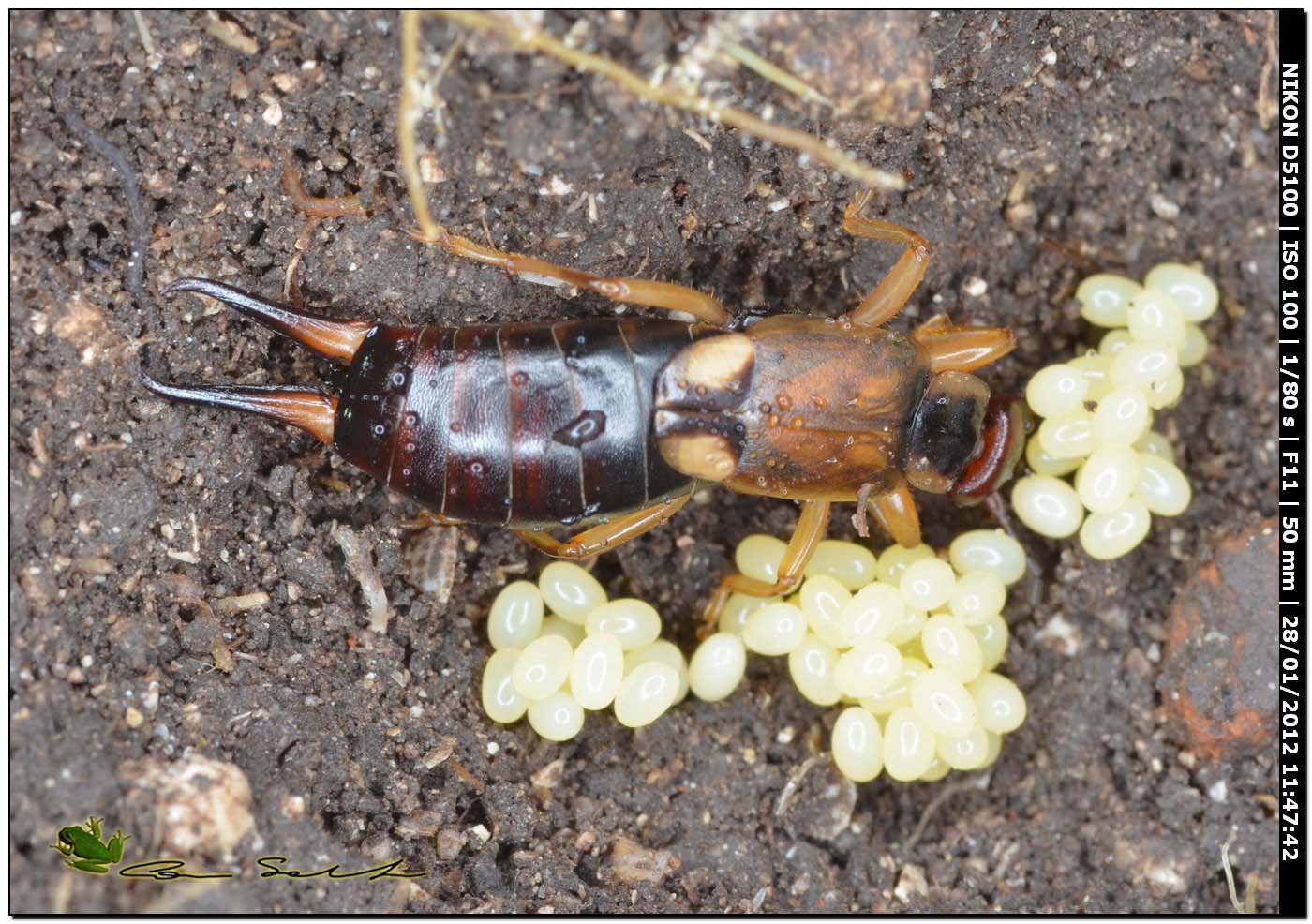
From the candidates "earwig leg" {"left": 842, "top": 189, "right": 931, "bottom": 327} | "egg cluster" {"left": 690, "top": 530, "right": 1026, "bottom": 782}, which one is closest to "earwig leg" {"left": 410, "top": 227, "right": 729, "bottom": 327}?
"earwig leg" {"left": 842, "top": 189, "right": 931, "bottom": 327}

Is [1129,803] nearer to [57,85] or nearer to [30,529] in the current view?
[30,529]

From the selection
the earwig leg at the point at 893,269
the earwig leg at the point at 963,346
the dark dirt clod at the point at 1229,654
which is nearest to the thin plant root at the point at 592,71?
the earwig leg at the point at 893,269

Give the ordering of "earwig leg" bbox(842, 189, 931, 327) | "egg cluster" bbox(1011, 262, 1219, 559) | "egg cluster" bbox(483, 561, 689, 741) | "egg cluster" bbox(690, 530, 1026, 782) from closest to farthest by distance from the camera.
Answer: "egg cluster" bbox(483, 561, 689, 741)
"egg cluster" bbox(690, 530, 1026, 782)
"earwig leg" bbox(842, 189, 931, 327)
"egg cluster" bbox(1011, 262, 1219, 559)

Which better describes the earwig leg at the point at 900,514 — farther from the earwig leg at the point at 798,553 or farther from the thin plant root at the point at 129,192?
the thin plant root at the point at 129,192

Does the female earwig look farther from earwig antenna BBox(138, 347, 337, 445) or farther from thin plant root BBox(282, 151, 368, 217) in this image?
thin plant root BBox(282, 151, 368, 217)

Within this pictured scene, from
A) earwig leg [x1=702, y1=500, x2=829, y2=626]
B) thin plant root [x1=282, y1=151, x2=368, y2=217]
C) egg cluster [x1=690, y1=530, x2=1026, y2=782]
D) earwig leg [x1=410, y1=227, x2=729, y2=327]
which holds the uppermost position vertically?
thin plant root [x1=282, y1=151, x2=368, y2=217]

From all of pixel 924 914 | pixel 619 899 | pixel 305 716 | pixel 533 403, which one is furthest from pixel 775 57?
pixel 924 914
